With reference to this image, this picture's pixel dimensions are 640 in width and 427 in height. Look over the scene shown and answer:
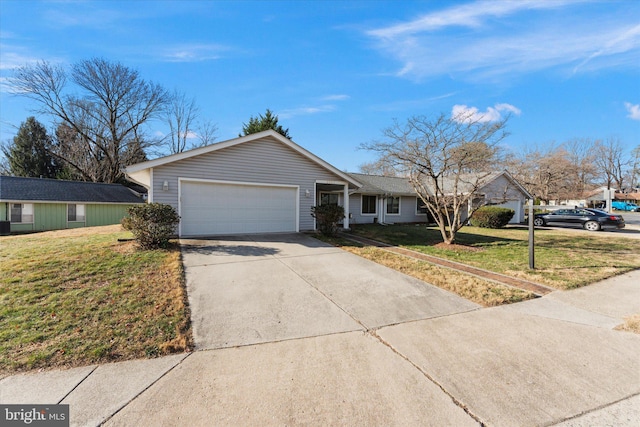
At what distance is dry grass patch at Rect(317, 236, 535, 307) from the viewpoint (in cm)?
479

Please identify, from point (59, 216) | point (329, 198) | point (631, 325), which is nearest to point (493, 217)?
point (329, 198)

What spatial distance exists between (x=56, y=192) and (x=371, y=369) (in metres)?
24.4

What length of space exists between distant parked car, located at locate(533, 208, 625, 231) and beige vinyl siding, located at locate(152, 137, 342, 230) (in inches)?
565

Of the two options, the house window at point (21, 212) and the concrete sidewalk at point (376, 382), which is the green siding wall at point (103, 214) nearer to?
the house window at point (21, 212)

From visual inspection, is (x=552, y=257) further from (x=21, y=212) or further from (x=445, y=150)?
(x=21, y=212)

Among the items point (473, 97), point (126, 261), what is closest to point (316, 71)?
point (473, 97)

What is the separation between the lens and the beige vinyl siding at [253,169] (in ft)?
31.4

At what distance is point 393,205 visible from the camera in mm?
19219

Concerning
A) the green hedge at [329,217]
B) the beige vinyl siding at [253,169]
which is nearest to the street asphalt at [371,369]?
the green hedge at [329,217]

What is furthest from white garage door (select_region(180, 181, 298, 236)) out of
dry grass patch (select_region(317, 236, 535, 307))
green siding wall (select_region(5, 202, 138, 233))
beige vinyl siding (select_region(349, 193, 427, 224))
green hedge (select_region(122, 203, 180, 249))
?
green siding wall (select_region(5, 202, 138, 233))

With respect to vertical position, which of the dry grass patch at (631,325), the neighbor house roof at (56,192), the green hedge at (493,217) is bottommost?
the dry grass patch at (631,325)

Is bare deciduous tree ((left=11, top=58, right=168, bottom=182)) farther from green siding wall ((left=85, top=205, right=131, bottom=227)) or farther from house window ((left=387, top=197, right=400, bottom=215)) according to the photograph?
house window ((left=387, top=197, right=400, bottom=215))

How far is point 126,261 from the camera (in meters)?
6.03

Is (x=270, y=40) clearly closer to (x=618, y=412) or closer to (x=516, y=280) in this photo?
(x=516, y=280)
